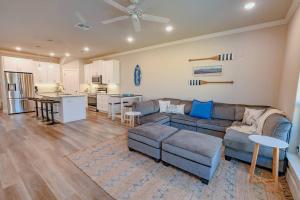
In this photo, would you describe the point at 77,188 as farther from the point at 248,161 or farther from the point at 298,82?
the point at 298,82

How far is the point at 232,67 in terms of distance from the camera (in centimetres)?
370

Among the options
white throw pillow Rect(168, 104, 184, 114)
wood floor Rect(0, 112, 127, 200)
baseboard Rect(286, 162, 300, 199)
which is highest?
white throw pillow Rect(168, 104, 184, 114)

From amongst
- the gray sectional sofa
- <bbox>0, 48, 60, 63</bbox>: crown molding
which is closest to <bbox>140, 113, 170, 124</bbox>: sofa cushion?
the gray sectional sofa

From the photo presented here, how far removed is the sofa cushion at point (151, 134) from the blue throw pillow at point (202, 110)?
4.28 feet

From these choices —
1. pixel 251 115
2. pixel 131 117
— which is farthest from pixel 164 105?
pixel 251 115

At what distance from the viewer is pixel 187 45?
443cm

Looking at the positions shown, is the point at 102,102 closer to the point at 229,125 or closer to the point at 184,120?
the point at 184,120

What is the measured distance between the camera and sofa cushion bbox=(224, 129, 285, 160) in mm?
2184

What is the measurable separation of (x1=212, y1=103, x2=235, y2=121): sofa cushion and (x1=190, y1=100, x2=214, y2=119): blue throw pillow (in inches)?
4.9

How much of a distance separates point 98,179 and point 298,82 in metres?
3.26

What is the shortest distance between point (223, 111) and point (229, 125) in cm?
49

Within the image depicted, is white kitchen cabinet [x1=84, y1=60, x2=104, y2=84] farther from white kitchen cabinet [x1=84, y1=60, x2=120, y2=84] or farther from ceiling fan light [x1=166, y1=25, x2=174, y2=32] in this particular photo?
ceiling fan light [x1=166, y1=25, x2=174, y2=32]

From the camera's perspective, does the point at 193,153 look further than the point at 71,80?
No

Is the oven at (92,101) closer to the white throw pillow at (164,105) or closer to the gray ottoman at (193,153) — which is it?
the white throw pillow at (164,105)
